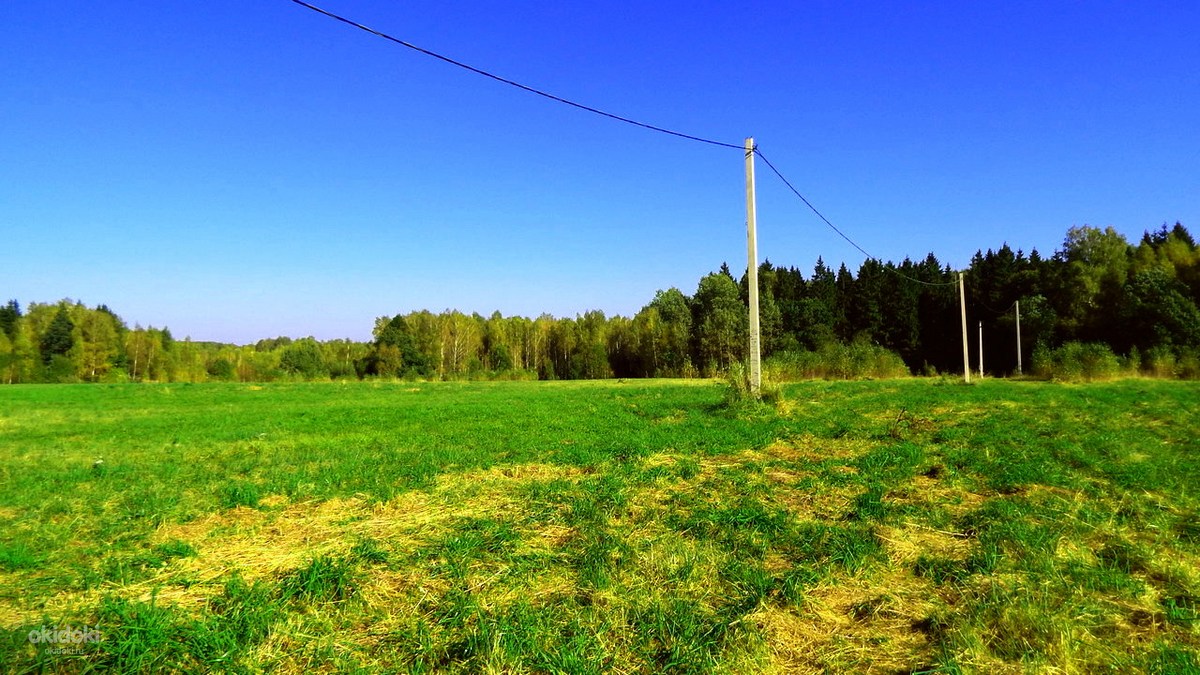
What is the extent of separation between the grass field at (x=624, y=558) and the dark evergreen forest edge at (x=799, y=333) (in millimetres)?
24754

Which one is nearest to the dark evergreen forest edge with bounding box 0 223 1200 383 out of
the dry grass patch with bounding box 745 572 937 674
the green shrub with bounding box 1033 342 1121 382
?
the green shrub with bounding box 1033 342 1121 382

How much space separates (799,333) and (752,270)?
150 feet

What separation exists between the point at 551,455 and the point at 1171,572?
6.52 metres

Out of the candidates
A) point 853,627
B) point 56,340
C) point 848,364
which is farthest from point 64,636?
point 56,340

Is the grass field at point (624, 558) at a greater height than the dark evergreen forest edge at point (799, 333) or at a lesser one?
lesser

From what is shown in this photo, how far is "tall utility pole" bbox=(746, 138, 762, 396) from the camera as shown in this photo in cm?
1313

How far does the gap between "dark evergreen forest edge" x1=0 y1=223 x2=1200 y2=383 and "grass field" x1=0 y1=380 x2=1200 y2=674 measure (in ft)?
81.2

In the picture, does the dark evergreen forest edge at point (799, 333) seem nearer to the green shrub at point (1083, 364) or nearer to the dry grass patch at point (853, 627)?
the green shrub at point (1083, 364)

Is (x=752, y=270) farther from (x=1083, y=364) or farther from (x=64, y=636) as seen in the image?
(x=1083, y=364)

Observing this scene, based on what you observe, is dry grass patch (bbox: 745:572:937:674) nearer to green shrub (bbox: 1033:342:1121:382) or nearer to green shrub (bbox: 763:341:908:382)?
green shrub (bbox: 1033:342:1121:382)

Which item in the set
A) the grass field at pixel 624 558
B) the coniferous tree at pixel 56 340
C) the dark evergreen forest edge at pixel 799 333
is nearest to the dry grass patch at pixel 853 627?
the grass field at pixel 624 558

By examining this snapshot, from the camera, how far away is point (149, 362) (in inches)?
2709

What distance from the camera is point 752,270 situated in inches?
536

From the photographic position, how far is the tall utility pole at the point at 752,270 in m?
13.1
